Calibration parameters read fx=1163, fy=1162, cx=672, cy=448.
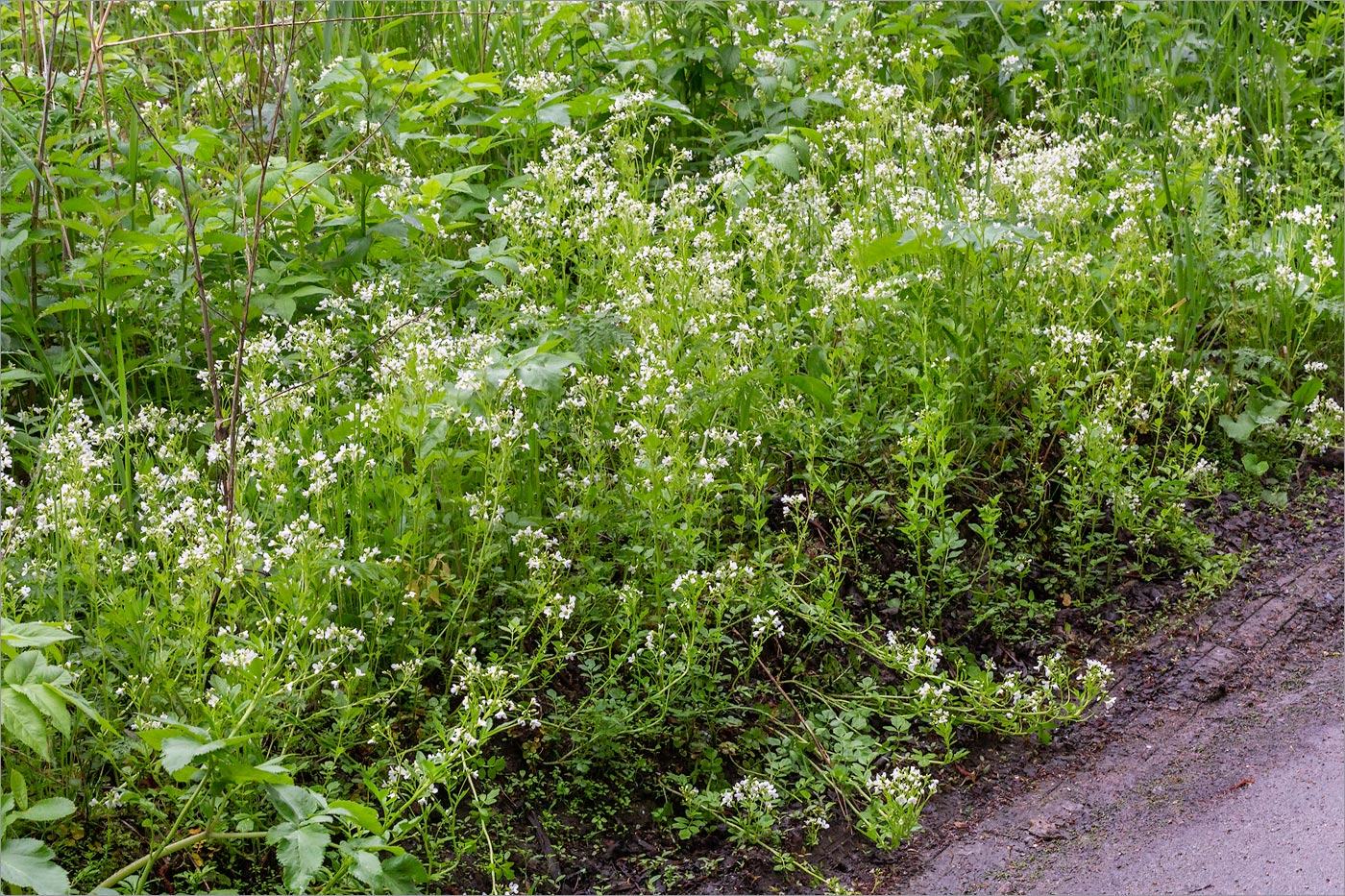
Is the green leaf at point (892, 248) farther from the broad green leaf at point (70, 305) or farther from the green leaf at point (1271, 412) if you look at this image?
the broad green leaf at point (70, 305)

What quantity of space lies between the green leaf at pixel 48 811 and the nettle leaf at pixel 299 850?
379 millimetres

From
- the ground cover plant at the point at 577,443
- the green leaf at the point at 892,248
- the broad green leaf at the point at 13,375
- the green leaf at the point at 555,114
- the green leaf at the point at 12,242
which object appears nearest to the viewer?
the ground cover plant at the point at 577,443

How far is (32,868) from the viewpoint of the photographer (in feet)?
6.37

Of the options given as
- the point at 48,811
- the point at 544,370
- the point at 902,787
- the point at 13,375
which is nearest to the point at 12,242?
the point at 13,375

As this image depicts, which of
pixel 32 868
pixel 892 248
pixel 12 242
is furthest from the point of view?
pixel 892 248

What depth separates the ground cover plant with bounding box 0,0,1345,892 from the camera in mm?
2502

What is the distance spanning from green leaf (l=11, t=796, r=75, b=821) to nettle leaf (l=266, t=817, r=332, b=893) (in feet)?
1.24

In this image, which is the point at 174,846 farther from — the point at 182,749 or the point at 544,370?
the point at 544,370

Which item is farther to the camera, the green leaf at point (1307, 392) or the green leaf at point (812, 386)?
the green leaf at point (1307, 392)

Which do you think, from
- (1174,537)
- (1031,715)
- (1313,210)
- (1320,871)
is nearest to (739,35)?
(1313,210)

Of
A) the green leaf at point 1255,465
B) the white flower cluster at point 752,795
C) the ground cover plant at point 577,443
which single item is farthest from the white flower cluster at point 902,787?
the green leaf at point 1255,465

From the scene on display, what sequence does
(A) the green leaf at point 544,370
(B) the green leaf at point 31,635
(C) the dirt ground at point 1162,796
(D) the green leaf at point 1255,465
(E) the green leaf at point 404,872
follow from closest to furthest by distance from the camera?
(B) the green leaf at point 31,635 → (E) the green leaf at point 404,872 → (C) the dirt ground at point 1162,796 → (A) the green leaf at point 544,370 → (D) the green leaf at point 1255,465

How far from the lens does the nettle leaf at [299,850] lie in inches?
78.3

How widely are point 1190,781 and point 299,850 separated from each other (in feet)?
7.06
